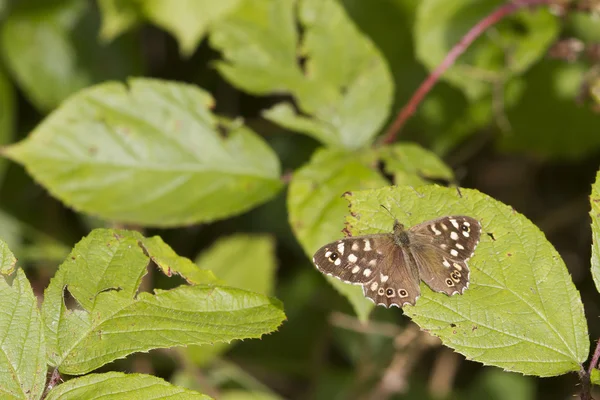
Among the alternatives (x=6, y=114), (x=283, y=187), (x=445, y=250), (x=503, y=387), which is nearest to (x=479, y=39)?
(x=283, y=187)

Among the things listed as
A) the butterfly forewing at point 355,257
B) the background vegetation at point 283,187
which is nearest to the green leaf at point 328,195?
the background vegetation at point 283,187

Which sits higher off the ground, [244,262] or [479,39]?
[479,39]

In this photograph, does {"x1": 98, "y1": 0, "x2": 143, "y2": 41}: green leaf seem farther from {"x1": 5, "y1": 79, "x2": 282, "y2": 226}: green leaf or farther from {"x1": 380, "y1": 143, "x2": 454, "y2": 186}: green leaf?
{"x1": 380, "y1": 143, "x2": 454, "y2": 186}: green leaf

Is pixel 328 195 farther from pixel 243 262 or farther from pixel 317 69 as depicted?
pixel 243 262

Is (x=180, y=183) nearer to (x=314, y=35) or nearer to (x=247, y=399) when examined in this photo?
(x=314, y=35)

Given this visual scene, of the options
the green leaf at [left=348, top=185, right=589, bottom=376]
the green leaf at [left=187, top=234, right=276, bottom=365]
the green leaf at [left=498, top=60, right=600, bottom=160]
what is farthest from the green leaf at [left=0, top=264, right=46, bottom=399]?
the green leaf at [left=498, top=60, right=600, bottom=160]

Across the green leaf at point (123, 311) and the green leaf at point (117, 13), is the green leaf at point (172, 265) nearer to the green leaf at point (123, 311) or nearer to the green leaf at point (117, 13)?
the green leaf at point (123, 311)

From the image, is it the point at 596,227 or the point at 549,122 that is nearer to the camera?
the point at 596,227
